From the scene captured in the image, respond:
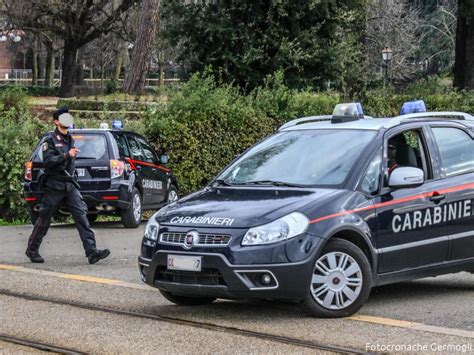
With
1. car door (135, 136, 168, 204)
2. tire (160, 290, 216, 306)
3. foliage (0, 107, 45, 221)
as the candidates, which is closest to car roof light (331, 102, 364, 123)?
tire (160, 290, 216, 306)

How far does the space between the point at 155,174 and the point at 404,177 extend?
35.4 feet

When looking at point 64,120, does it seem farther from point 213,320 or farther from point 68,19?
point 68,19

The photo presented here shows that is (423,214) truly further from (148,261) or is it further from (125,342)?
(125,342)

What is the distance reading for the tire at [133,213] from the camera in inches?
695

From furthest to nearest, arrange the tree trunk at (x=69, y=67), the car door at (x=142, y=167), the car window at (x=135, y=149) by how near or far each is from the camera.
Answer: the tree trunk at (x=69, y=67) → the car window at (x=135, y=149) → the car door at (x=142, y=167)

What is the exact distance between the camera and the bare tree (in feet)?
170

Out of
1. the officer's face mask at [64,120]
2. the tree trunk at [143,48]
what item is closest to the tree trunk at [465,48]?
the tree trunk at [143,48]

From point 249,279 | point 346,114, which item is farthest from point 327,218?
point 346,114

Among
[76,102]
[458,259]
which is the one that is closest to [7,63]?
[76,102]

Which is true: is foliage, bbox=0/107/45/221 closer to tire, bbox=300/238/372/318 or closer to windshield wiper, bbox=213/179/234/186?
windshield wiper, bbox=213/179/234/186

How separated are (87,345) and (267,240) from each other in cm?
158

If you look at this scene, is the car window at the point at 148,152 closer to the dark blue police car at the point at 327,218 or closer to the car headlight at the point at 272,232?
the dark blue police car at the point at 327,218

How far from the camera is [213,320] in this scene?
8.28 metres

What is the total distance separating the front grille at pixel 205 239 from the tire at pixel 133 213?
31.0ft
